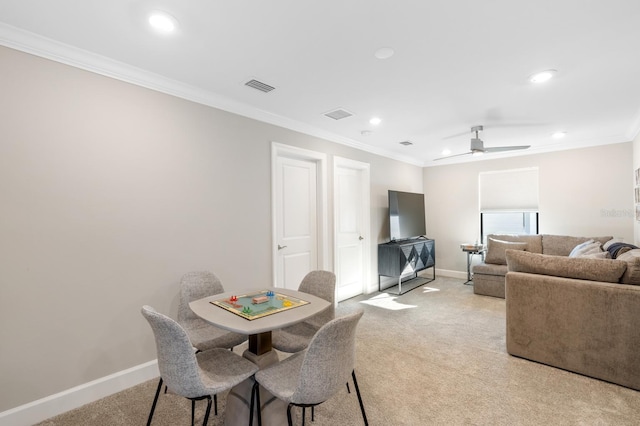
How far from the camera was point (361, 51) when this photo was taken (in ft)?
7.17

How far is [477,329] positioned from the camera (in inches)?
138

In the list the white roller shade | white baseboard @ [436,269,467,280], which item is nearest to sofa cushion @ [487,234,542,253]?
the white roller shade

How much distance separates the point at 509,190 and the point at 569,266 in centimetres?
353

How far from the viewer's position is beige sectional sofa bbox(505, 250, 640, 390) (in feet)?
7.58

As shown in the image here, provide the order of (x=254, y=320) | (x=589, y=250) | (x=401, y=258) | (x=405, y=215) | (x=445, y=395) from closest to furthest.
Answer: (x=254, y=320) < (x=445, y=395) < (x=589, y=250) < (x=401, y=258) < (x=405, y=215)

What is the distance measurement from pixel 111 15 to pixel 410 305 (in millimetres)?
4542

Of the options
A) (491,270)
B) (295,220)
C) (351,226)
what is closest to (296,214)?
(295,220)

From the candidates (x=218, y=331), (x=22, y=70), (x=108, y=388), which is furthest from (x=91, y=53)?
(x=108, y=388)

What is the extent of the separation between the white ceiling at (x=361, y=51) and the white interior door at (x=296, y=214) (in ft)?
1.99

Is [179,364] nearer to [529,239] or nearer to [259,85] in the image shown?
[259,85]

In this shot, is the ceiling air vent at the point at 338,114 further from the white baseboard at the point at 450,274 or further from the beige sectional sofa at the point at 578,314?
the white baseboard at the point at 450,274

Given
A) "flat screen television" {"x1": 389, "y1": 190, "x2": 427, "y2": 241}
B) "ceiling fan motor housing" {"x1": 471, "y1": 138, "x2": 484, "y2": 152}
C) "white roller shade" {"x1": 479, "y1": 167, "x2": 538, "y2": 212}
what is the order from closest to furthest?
"ceiling fan motor housing" {"x1": 471, "y1": 138, "x2": 484, "y2": 152}
"flat screen television" {"x1": 389, "y1": 190, "x2": 427, "y2": 241}
"white roller shade" {"x1": 479, "y1": 167, "x2": 538, "y2": 212}

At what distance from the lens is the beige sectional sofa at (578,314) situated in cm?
231

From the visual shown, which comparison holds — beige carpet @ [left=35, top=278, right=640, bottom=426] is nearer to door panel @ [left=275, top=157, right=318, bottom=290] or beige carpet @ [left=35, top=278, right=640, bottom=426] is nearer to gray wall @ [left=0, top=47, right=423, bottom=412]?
gray wall @ [left=0, top=47, right=423, bottom=412]
